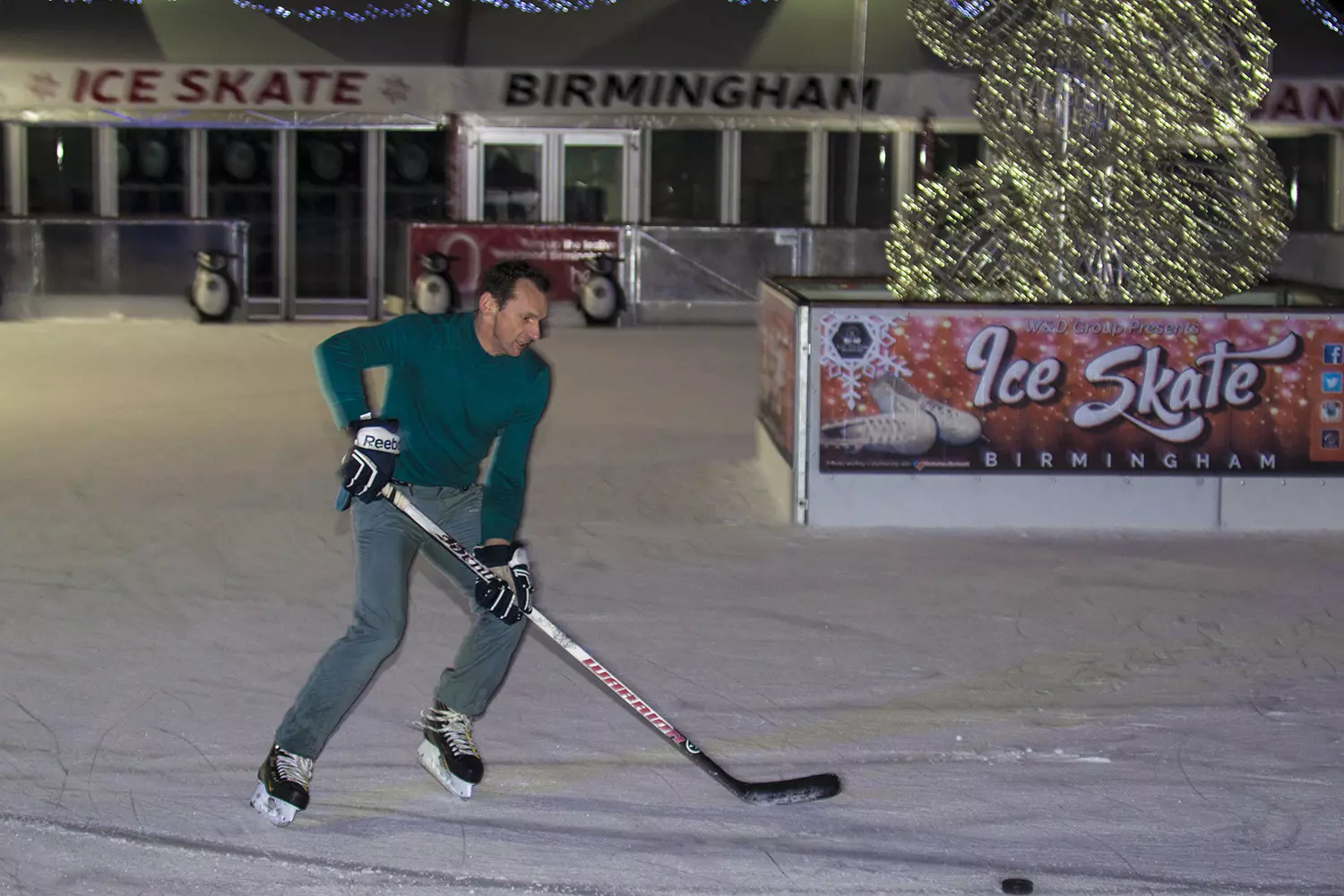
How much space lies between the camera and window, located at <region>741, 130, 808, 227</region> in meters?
22.6

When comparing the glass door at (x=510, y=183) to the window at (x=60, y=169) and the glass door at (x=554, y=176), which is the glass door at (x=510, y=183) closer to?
the glass door at (x=554, y=176)

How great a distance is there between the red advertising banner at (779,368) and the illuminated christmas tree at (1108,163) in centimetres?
78

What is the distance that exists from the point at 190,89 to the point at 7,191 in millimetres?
3814

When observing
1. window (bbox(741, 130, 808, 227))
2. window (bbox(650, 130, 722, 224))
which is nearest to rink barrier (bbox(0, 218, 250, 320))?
window (bbox(650, 130, 722, 224))

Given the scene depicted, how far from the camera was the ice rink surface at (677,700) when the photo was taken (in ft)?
14.7

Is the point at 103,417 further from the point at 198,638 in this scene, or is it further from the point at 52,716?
the point at 52,716

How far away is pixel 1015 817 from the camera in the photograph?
4.83m

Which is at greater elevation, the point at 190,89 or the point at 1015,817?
the point at 190,89

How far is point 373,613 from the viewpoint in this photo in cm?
464

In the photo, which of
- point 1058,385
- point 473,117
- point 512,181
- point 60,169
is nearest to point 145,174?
point 60,169

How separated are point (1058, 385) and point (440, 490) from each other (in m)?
4.67

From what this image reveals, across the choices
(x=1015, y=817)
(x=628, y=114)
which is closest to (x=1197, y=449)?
(x=1015, y=817)

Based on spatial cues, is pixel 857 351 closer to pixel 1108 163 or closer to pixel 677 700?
pixel 1108 163

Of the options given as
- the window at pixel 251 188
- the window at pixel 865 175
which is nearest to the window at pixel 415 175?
the window at pixel 251 188
